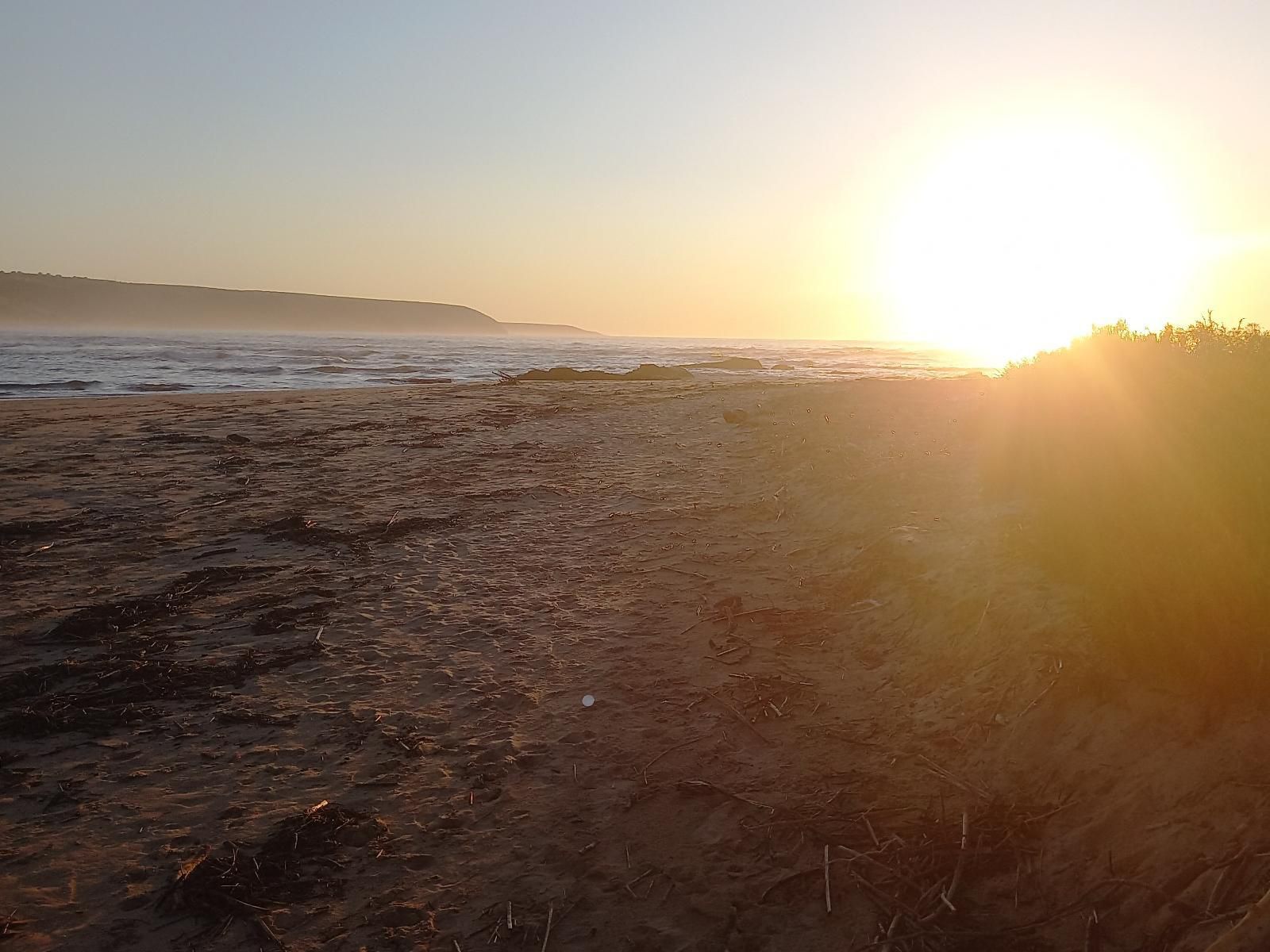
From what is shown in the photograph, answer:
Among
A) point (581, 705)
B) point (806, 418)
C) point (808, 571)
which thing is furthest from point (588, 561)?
point (806, 418)

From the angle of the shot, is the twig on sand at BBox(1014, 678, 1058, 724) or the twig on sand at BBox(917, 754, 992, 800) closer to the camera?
the twig on sand at BBox(917, 754, 992, 800)

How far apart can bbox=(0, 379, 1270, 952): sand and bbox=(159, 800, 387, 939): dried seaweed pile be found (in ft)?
0.05

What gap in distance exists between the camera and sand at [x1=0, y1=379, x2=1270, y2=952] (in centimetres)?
305

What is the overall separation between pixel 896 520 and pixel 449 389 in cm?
2054

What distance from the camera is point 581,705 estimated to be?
191 inches

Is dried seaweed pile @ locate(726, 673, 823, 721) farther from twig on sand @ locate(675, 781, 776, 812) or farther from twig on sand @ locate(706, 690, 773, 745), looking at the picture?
twig on sand @ locate(675, 781, 776, 812)

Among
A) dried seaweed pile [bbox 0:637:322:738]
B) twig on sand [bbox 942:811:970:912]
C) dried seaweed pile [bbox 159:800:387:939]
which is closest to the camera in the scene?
twig on sand [bbox 942:811:970:912]

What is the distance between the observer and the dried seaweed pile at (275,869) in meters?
3.16

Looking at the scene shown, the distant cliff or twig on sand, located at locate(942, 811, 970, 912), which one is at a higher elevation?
the distant cliff

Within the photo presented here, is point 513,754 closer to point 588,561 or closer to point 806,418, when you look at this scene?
point 588,561

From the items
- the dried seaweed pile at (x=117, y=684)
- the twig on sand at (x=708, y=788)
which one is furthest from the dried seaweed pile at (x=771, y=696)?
the dried seaweed pile at (x=117, y=684)

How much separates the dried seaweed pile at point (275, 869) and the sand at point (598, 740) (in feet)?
0.05

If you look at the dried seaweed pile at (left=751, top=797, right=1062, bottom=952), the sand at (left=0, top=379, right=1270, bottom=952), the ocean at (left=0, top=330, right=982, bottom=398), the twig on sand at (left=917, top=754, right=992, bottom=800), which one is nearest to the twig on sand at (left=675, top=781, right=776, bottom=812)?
the sand at (left=0, top=379, right=1270, bottom=952)

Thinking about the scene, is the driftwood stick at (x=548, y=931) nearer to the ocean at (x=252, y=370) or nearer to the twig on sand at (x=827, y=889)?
the twig on sand at (x=827, y=889)
